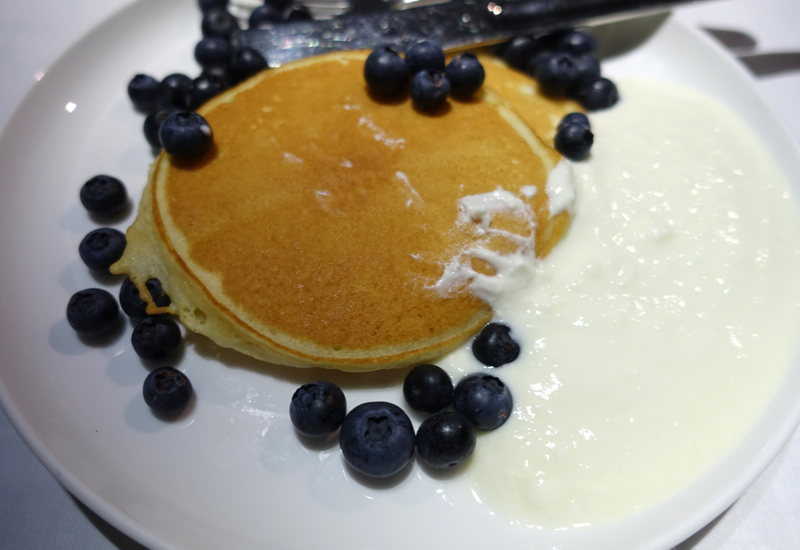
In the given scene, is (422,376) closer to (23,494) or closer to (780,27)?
(23,494)

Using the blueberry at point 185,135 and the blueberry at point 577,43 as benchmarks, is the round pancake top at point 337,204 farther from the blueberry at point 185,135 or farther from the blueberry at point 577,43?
the blueberry at point 577,43

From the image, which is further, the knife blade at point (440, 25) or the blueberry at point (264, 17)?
the blueberry at point (264, 17)

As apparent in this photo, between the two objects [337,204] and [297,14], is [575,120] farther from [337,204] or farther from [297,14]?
[297,14]

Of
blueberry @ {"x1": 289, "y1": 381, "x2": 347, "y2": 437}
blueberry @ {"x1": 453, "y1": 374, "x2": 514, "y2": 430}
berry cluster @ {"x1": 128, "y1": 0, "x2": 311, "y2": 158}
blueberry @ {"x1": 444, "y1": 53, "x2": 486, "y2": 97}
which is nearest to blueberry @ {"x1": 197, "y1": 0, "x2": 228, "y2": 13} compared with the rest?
berry cluster @ {"x1": 128, "y1": 0, "x2": 311, "y2": 158}

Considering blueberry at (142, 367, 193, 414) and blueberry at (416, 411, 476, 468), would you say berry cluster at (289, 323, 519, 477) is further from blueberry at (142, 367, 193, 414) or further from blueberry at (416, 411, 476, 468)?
blueberry at (142, 367, 193, 414)

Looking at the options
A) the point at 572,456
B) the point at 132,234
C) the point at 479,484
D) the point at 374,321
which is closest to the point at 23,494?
the point at 132,234

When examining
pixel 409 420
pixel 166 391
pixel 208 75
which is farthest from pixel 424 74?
pixel 166 391

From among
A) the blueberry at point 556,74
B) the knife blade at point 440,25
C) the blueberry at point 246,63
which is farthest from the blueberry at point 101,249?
the blueberry at point 556,74
